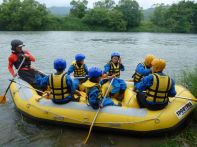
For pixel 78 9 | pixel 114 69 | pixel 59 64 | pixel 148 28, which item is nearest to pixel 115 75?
pixel 114 69

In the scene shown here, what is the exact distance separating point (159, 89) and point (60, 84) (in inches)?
68.3

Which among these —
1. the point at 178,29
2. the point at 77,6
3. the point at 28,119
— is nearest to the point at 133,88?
the point at 28,119

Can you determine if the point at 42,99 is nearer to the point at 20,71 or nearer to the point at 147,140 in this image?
the point at 20,71

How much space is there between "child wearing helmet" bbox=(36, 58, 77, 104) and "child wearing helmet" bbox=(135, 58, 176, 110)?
4.23 feet

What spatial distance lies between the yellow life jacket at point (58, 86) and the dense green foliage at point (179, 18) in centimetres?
3895

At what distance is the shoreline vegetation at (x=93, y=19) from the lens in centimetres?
4066

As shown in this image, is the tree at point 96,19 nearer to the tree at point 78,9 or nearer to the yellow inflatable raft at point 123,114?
the tree at point 78,9

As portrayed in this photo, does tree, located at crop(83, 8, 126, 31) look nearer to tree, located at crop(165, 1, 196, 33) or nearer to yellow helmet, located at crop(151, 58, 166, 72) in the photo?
tree, located at crop(165, 1, 196, 33)

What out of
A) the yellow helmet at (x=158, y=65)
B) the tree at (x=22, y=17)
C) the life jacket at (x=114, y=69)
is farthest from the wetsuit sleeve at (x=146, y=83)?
the tree at (x=22, y=17)

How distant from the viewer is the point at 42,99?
613 cm

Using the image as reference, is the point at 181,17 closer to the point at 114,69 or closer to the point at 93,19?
the point at 93,19

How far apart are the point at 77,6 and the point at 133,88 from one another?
148ft

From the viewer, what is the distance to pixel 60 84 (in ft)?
18.5

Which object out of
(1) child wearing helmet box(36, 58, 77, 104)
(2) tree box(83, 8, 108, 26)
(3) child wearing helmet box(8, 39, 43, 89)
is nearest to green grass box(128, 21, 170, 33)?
(2) tree box(83, 8, 108, 26)
